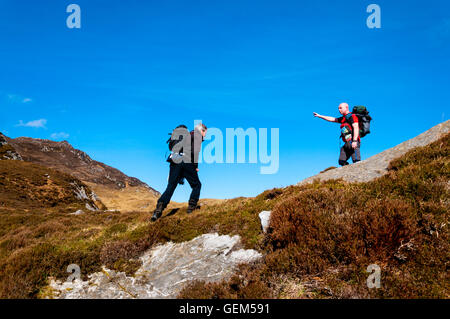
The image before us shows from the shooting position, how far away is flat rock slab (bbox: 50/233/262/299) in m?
5.14

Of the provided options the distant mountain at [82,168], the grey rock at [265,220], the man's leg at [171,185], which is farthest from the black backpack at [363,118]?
the distant mountain at [82,168]

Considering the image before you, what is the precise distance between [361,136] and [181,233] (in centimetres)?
798

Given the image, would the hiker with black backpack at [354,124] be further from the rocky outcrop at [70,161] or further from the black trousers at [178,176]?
the rocky outcrop at [70,161]

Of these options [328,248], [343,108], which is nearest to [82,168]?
[343,108]

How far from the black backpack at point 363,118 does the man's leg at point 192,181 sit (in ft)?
22.1

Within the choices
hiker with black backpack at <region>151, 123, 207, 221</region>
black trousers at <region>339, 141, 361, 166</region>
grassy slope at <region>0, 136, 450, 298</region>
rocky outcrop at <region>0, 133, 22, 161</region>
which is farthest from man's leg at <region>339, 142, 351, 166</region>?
rocky outcrop at <region>0, 133, 22, 161</region>

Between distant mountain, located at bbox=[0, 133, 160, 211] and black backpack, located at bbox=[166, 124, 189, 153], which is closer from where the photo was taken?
black backpack, located at bbox=[166, 124, 189, 153]

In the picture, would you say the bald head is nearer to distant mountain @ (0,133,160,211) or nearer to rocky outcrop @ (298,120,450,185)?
rocky outcrop @ (298,120,450,185)

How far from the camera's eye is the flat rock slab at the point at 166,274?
5.14m

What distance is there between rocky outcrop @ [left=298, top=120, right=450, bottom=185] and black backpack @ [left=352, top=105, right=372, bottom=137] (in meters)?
1.44

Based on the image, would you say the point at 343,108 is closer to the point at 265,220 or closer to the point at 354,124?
the point at 354,124
